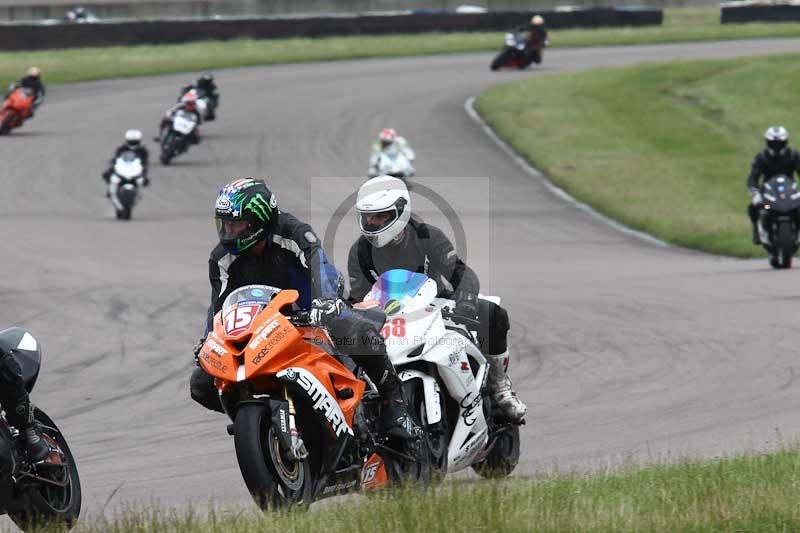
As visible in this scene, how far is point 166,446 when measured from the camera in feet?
30.4

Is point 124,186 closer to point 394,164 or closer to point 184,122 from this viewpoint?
point 394,164

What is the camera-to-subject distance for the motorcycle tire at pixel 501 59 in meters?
45.7

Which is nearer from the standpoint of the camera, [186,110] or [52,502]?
[52,502]

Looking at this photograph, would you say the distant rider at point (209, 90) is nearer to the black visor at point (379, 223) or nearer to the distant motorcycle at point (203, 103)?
the distant motorcycle at point (203, 103)

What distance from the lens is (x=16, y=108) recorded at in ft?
115

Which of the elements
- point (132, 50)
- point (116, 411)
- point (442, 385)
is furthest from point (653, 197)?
point (132, 50)

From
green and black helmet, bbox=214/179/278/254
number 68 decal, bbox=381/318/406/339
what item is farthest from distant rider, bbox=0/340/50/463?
number 68 decal, bbox=381/318/406/339

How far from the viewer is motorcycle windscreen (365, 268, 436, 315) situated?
7707mm

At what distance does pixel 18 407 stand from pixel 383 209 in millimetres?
2198

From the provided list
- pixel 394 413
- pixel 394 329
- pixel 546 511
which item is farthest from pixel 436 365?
pixel 546 511

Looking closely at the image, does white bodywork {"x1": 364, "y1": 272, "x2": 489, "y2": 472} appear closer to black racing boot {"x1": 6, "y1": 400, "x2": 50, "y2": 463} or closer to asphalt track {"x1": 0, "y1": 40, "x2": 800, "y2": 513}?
asphalt track {"x1": 0, "y1": 40, "x2": 800, "y2": 513}

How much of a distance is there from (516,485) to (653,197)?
21290mm

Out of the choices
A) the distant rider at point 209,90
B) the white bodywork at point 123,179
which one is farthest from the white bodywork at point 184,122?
the white bodywork at point 123,179

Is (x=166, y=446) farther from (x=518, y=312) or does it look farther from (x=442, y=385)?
(x=518, y=312)
